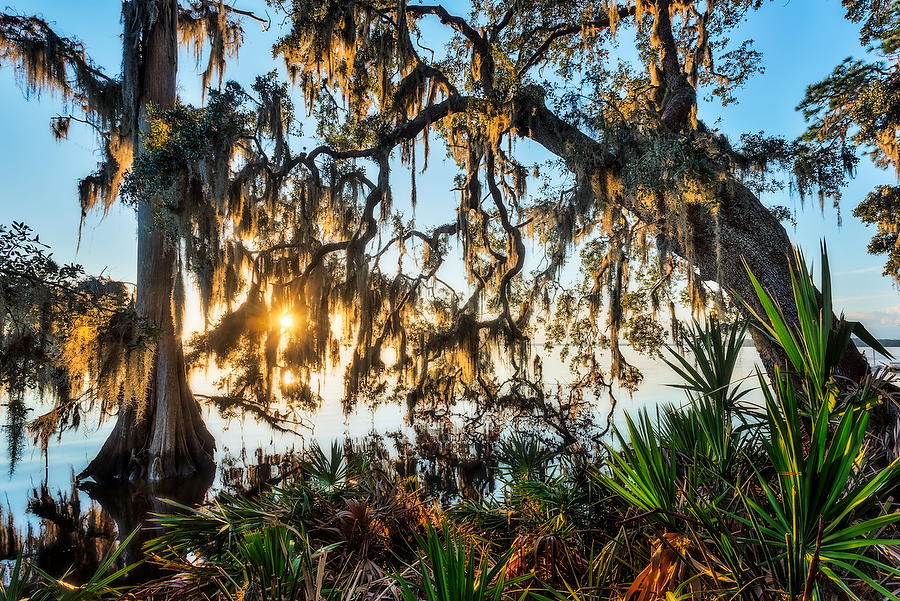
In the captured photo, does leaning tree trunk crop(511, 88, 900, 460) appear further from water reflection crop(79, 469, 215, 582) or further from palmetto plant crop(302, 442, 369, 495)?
water reflection crop(79, 469, 215, 582)

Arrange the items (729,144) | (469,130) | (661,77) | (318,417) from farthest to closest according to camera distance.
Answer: (318,417)
(469,130)
(661,77)
(729,144)

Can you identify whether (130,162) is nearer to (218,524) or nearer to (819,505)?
(218,524)

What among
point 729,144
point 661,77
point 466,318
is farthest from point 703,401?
point 466,318

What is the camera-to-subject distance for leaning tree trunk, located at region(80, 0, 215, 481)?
830 cm

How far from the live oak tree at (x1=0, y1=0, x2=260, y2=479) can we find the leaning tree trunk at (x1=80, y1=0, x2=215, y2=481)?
0.02 meters

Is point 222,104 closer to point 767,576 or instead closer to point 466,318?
point 466,318

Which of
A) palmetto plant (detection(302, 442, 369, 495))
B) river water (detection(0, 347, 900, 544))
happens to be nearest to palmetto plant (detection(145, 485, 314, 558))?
palmetto plant (detection(302, 442, 369, 495))

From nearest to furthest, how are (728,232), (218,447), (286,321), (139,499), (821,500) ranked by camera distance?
(821,500) → (728,232) → (139,499) → (286,321) → (218,447)

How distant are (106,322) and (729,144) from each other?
868 centimetres

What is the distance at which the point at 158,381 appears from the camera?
337 inches

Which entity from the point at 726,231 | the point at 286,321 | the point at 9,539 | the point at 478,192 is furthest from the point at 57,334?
the point at 726,231

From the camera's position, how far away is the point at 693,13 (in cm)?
619

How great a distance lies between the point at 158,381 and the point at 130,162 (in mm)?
4364

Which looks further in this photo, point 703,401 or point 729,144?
point 729,144
